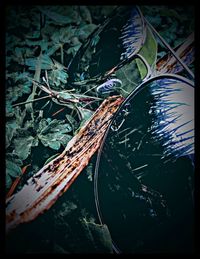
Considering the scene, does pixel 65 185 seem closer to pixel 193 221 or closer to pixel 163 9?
pixel 193 221

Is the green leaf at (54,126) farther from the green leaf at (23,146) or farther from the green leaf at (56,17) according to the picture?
the green leaf at (56,17)

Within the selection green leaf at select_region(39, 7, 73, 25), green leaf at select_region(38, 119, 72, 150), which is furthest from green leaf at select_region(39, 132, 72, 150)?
green leaf at select_region(39, 7, 73, 25)

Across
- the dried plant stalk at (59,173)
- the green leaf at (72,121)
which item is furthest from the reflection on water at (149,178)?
the green leaf at (72,121)

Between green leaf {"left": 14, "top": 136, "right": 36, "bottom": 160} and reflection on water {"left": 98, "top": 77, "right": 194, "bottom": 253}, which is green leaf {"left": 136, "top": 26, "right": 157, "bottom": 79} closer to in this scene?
reflection on water {"left": 98, "top": 77, "right": 194, "bottom": 253}

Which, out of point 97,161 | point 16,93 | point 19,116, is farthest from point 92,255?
point 16,93

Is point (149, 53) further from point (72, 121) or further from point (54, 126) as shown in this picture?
point (54, 126)
